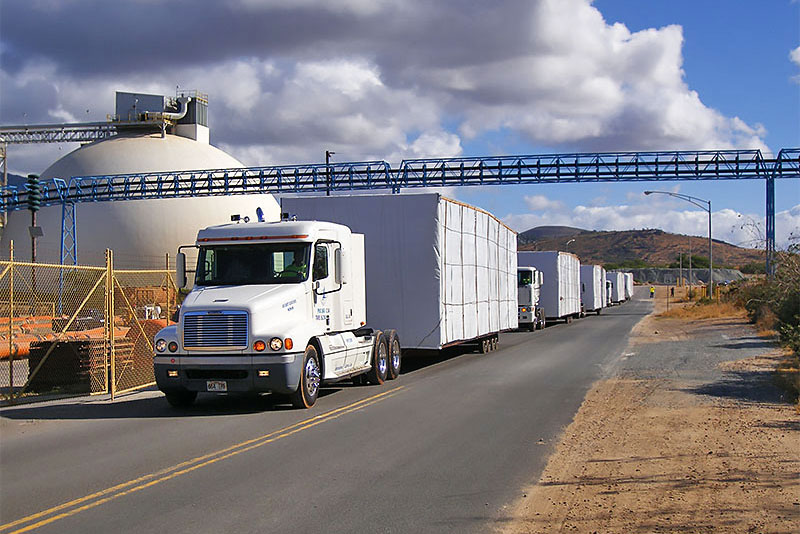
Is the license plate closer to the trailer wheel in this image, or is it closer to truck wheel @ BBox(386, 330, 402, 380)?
truck wheel @ BBox(386, 330, 402, 380)

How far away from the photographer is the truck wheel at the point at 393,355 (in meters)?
17.3

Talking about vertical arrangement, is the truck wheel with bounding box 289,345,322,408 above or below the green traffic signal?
below

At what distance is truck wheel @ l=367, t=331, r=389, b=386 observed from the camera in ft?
54.0

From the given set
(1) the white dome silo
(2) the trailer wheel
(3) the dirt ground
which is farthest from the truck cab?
(1) the white dome silo

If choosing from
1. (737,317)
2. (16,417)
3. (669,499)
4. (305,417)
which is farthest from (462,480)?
(737,317)

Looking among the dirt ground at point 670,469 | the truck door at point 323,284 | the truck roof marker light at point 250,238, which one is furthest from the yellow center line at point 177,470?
the dirt ground at point 670,469

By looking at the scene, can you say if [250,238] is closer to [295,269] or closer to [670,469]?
[295,269]

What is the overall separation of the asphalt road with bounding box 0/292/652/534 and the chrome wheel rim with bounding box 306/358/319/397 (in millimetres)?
345

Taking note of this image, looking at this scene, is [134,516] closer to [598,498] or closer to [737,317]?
[598,498]

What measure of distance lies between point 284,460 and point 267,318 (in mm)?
4026

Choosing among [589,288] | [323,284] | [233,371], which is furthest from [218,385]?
[589,288]

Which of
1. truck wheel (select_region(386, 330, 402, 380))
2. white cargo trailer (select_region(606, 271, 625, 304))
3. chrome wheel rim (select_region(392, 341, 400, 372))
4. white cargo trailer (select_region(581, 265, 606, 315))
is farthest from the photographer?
white cargo trailer (select_region(606, 271, 625, 304))

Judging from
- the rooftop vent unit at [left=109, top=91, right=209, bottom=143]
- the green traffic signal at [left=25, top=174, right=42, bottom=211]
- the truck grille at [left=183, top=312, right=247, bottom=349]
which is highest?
the rooftop vent unit at [left=109, top=91, right=209, bottom=143]

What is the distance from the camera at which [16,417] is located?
12938mm
